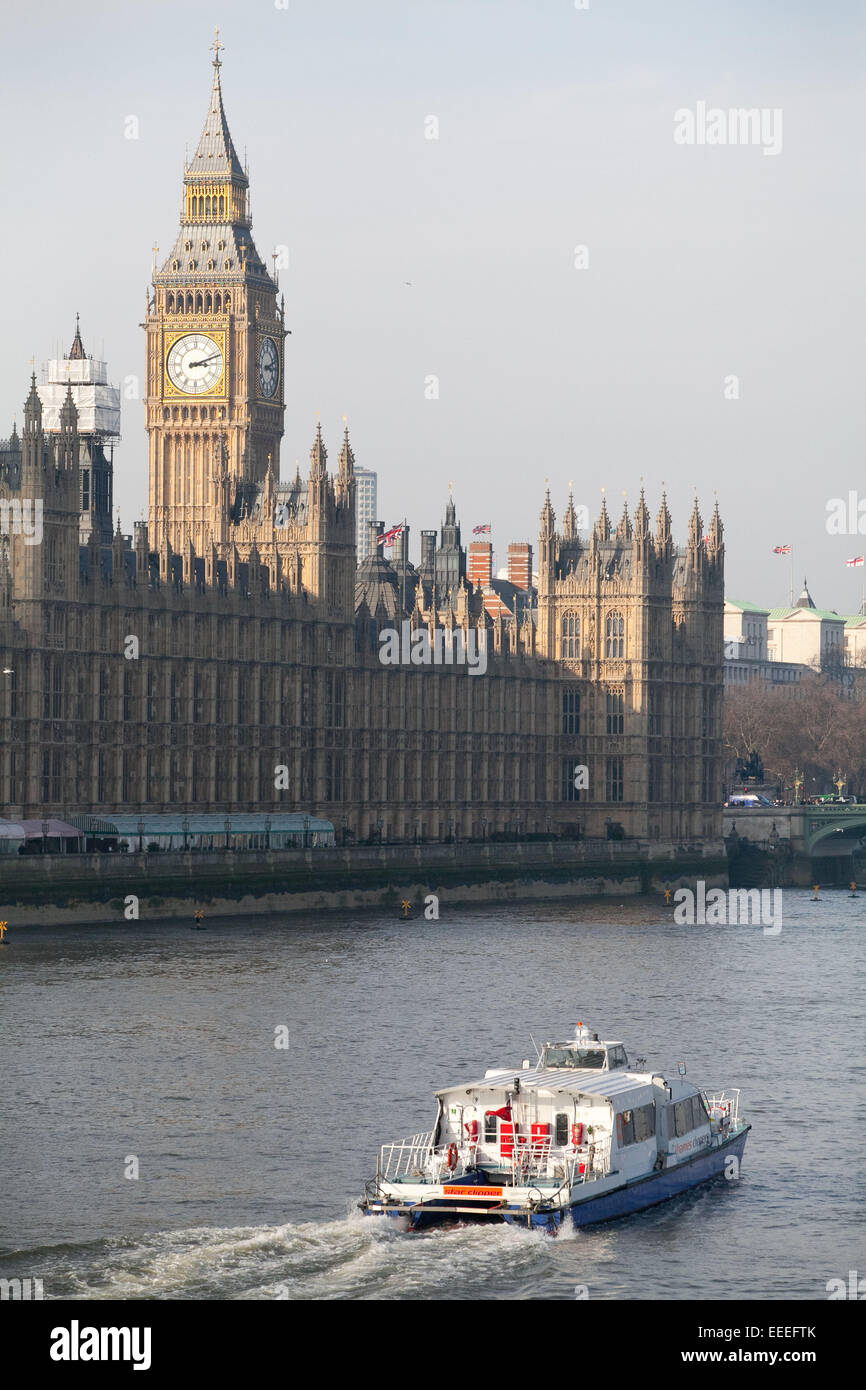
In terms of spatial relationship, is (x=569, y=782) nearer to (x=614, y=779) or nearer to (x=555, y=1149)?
(x=614, y=779)

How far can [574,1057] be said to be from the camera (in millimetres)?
51500

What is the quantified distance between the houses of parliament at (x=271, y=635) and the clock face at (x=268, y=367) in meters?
0.16

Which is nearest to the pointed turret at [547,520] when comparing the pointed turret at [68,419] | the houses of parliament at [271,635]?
the houses of parliament at [271,635]

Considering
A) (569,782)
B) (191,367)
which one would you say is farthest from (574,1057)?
(191,367)

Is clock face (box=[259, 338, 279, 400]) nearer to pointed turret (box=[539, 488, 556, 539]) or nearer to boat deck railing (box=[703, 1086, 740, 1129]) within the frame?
pointed turret (box=[539, 488, 556, 539])

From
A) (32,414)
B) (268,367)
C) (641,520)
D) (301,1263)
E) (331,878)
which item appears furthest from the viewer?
(268,367)

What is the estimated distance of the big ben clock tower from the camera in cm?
15862

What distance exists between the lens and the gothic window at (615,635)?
14925 cm

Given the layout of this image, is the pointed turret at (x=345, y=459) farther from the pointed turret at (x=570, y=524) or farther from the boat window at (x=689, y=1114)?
the boat window at (x=689, y=1114)

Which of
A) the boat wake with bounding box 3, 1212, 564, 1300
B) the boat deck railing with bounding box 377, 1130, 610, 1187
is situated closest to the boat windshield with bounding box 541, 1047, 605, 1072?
the boat deck railing with bounding box 377, 1130, 610, 1187

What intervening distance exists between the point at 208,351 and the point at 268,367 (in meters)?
4.05

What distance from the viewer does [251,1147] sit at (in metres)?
52.4
